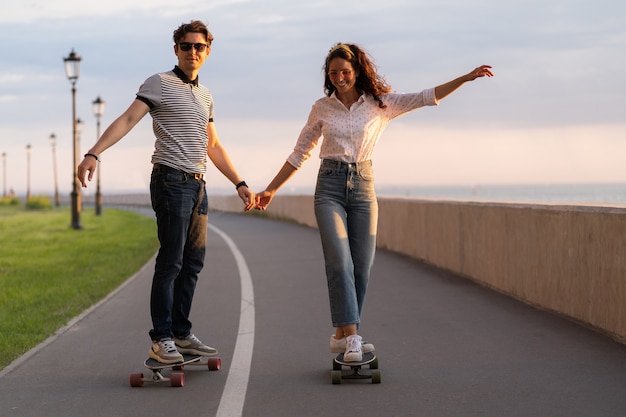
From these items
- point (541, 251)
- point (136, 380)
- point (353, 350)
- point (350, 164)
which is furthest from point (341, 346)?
point (541, 251)

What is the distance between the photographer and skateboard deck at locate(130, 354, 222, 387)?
6398 mm

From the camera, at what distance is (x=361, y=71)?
6.75 m

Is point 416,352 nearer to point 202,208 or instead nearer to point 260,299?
point 202,208

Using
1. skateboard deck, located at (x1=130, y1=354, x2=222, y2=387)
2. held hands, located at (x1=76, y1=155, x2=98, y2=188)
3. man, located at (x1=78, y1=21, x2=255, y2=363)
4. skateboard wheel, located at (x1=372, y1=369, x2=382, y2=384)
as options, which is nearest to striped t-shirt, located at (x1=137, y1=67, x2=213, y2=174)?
man, located at (x1=78, y1=21, x2=255, y2=363)

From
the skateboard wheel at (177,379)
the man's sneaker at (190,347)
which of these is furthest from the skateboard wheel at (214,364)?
the skateboard wheel at (177,379)

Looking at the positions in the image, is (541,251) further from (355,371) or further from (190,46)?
(190,46)

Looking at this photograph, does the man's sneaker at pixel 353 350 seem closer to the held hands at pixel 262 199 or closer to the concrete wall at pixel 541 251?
the held hands at pixel 262 199

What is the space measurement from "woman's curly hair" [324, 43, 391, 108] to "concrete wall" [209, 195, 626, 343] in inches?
94.9

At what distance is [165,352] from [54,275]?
384 inches

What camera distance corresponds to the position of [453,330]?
339 inches

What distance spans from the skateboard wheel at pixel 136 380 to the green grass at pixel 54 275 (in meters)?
1.45

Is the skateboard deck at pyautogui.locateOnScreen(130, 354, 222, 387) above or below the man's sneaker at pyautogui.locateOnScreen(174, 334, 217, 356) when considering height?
below

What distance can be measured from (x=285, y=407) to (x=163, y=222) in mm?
1565

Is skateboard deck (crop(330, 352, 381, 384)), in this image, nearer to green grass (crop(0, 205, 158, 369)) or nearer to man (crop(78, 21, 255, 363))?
man (crop(78, 21, 255, 363))
